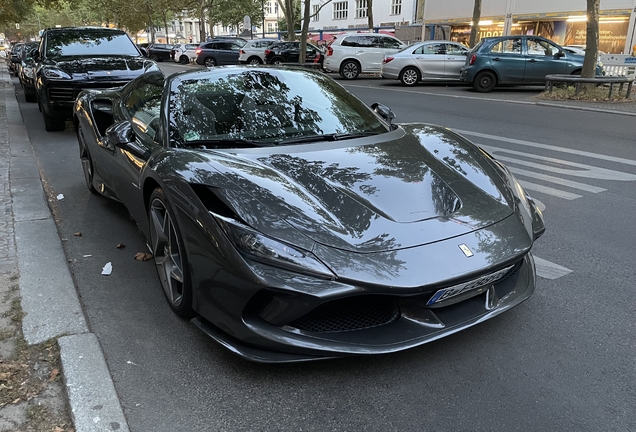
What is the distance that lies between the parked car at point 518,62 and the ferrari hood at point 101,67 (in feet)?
33.4

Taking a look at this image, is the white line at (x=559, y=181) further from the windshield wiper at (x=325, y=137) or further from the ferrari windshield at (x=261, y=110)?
the windshield wiper at (x=325, y=137)

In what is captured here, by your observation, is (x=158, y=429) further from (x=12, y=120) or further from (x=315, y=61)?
(x=315, y=61)

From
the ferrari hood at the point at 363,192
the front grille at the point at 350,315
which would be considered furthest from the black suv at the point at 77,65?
the front grille at the point at 350,315

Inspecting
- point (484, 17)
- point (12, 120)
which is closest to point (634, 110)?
point (12, 120)

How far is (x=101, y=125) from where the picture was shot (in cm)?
496

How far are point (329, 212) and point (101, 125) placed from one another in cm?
335

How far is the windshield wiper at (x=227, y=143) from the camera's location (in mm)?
3221

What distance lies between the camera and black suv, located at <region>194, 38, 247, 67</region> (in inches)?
1226

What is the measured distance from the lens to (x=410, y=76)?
1791 cm

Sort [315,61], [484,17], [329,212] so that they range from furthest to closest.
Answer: [484,17], [315,61], [329,212]

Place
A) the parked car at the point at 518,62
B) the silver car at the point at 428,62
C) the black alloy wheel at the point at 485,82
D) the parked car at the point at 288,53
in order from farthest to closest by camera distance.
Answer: the parked car at the point at 288,53
the silver car at the point at 428,62
the black alloy wheel at the point at 485,82
the parked car at the point at 518,62

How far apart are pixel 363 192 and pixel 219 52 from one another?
101ft

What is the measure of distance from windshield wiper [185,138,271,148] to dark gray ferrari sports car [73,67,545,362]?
0.04 feet

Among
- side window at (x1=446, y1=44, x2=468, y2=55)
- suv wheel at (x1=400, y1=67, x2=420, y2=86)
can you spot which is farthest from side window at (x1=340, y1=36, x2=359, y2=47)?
side window at (x1=446, y1=44, x2=468, y2=55)
